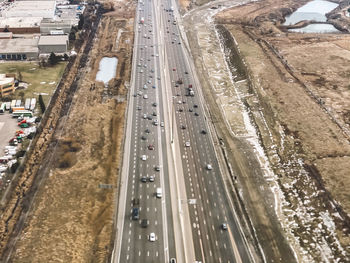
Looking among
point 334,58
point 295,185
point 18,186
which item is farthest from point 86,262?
point 334,58

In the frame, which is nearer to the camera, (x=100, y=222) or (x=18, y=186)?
(x=100, y=222)

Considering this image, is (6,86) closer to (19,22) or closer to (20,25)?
(20,25)

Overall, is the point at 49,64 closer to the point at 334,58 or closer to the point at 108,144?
the point at 108,144

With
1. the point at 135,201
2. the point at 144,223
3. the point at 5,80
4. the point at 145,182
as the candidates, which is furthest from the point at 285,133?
the point at 5,80

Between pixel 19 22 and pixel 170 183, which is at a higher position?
pixel 19 22

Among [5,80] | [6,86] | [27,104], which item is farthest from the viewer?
[5,80]

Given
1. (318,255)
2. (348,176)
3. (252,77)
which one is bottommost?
(318,255)

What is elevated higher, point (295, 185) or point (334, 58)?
point (334, 58)
